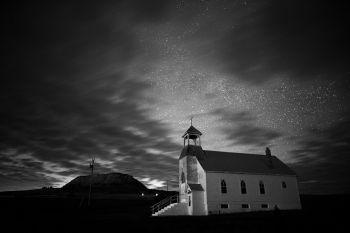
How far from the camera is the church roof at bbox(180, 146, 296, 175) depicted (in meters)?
36.8

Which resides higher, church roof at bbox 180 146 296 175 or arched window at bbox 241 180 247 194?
church roof at bbox 180 146 296 175

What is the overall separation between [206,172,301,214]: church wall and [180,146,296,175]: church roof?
81cm

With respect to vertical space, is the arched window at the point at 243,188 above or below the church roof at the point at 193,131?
below

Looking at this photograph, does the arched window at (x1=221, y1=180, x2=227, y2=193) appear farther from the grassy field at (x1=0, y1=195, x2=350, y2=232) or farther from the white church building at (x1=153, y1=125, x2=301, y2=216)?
the grassy field at (x1=0, y1=195, x2=350, y2=232)

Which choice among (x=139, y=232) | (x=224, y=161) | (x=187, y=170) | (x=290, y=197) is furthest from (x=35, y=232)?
(x=290, y=197)

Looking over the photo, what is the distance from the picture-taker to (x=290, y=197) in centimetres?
3912

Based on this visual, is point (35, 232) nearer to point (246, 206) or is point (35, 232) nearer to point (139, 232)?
point (139, 232)

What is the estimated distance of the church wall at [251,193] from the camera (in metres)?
34.4

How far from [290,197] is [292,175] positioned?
3585 mm

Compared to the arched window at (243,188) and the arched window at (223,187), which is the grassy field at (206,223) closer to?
the arched window at (223,187)

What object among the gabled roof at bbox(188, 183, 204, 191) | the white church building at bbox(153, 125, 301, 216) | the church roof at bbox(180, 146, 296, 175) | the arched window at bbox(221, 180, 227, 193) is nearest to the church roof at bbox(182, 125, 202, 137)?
the white church building at bbox(153, 125, 301, 216)

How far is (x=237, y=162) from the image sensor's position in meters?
39.5

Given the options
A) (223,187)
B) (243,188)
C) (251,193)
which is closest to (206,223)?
(223,187)

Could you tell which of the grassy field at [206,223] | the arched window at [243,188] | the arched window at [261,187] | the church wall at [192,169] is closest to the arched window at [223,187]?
the arched window at [243,188]
